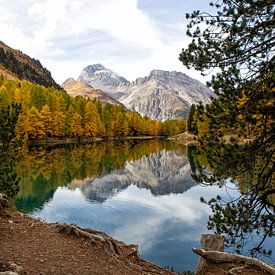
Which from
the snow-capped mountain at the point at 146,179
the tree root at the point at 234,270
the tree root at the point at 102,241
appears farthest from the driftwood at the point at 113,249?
the snow-capped mountain at the point at 146,179

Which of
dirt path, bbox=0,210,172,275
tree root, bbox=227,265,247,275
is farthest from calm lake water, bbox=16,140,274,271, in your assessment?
tree root, bbox=227,265,247,275

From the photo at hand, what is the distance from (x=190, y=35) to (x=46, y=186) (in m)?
30.5

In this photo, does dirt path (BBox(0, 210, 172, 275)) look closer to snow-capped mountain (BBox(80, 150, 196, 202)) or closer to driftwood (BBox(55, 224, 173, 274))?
driftwood (BBox(55, 224, 173, 274))

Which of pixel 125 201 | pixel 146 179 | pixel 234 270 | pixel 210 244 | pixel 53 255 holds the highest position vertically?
pixel 210 244

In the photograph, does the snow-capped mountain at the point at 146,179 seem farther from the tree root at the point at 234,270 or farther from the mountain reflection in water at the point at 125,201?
the tree root at the point at 234,270

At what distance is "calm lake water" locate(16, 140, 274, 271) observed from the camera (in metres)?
22.5

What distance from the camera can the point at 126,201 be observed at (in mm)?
34188

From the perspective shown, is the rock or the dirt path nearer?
the dirt path

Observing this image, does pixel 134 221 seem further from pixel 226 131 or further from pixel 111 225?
pixel 226 131

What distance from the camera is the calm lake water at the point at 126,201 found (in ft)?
73.8

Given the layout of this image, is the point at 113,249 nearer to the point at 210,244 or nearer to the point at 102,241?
the point at 102,241

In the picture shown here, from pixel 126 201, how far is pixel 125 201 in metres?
0.10

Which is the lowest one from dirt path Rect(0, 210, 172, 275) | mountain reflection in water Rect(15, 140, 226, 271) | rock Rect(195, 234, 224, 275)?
mountain reflection in water Rect(15, 140, 226, 271)

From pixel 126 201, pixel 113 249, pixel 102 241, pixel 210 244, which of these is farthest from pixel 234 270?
pixel 126 201
